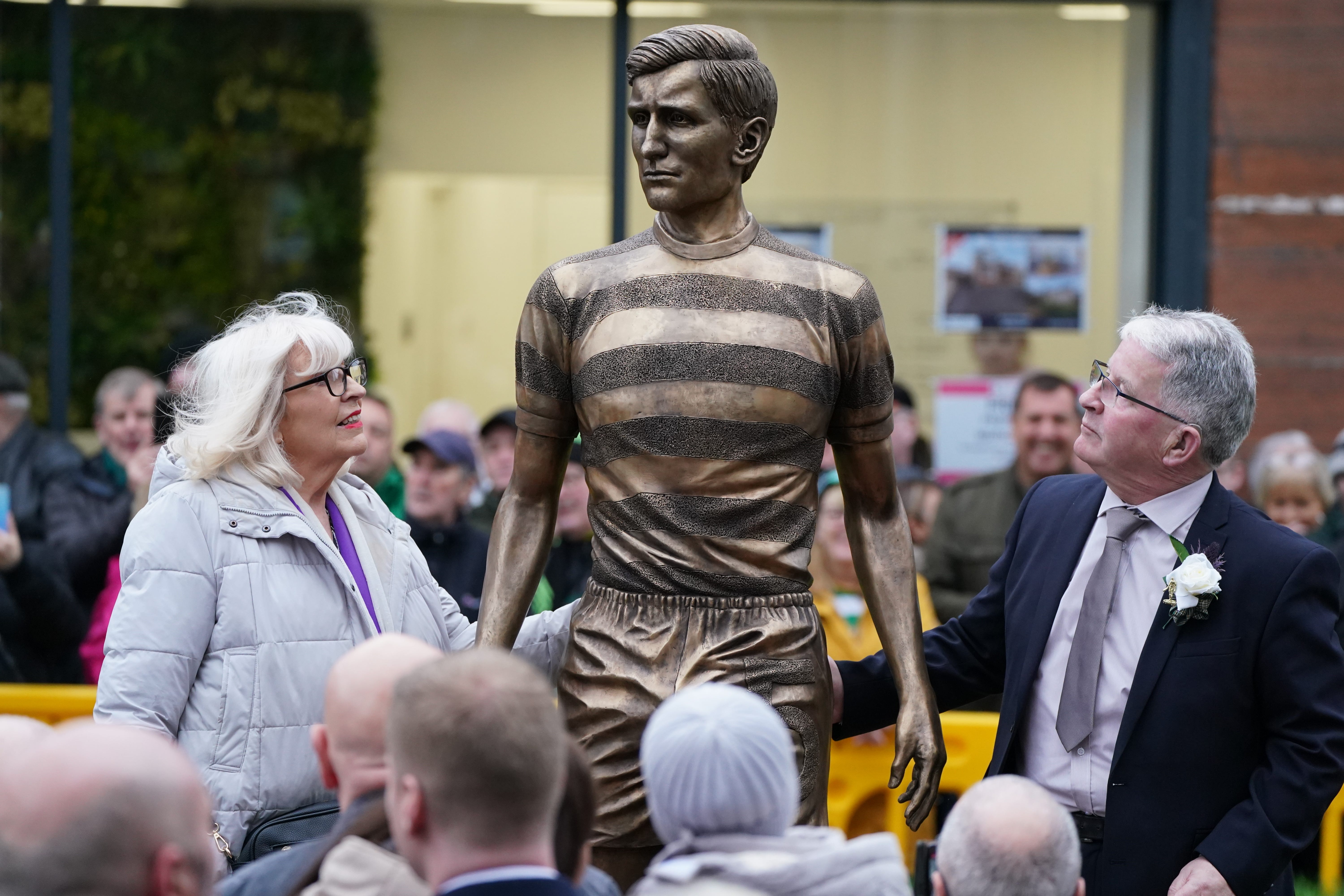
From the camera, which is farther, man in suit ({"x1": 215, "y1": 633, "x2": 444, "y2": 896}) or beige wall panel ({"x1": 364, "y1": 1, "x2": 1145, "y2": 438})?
beige wall panel ({"x1": 364, "y1": 1, "x2": 1145, "y2": 438})

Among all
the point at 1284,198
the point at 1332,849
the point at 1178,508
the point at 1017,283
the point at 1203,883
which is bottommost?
the point at 1332,849

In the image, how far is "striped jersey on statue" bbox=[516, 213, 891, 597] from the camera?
10.3ft

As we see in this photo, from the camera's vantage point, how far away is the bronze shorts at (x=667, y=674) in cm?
309

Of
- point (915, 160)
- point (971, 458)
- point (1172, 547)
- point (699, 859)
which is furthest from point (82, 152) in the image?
point (699, 859)

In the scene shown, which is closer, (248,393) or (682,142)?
(682,142)

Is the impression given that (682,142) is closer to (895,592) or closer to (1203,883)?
(895,592)

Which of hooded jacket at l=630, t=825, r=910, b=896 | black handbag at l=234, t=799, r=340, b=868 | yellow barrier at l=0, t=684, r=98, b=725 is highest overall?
hooded jacket at l=630, t=825, r=910, b=896

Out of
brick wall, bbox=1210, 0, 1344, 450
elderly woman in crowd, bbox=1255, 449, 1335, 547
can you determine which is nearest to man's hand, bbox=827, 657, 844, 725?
elderly woman in crowd, bbox=1255, 449, 1335, 547

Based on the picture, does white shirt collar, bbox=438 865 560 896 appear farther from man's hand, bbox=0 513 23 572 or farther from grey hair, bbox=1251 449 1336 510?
grey hair, bbox=1251 449 1336 510

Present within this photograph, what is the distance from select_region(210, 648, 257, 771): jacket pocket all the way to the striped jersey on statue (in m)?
0.74

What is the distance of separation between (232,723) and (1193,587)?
76.2 inches

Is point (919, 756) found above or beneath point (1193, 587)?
beneath

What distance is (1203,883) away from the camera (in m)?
3.28

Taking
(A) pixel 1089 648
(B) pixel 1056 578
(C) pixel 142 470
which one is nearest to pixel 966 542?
(B) pixel 1056 578
